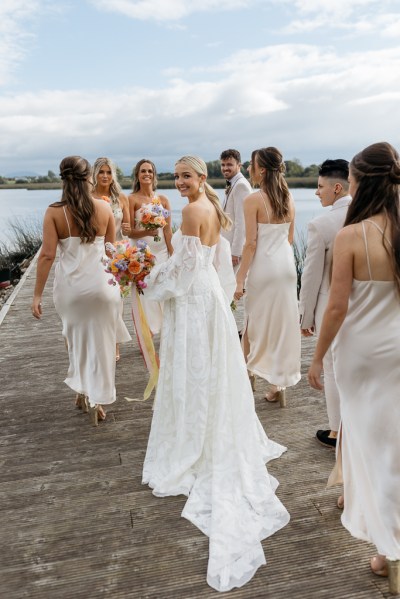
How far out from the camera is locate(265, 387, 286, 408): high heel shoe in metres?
4.40

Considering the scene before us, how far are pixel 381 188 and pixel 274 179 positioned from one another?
2.04 m

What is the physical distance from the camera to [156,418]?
11.3ft

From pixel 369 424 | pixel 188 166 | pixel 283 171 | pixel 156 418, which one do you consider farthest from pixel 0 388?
pixel 369 424

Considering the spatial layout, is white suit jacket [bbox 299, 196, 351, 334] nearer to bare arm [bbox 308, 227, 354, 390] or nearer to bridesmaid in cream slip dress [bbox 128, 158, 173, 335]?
bare arm [bbox 308, 227, 354, 390]

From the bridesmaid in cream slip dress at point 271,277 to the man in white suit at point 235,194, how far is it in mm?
1112

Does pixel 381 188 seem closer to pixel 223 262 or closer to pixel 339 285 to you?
pixel 339 285

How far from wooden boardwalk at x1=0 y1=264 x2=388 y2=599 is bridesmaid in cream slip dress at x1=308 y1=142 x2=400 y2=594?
1.13ft

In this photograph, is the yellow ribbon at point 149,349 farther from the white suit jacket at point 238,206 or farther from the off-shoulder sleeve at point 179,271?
the white suit jacket at point 238,206

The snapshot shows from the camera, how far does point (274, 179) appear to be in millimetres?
4184

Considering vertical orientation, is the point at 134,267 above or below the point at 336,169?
below

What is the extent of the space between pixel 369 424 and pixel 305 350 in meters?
3.57

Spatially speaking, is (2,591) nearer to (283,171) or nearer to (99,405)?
(99,405)

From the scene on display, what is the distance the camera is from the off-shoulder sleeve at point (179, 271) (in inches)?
130

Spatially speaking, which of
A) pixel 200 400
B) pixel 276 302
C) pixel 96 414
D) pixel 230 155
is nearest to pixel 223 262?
pixel 276 302
